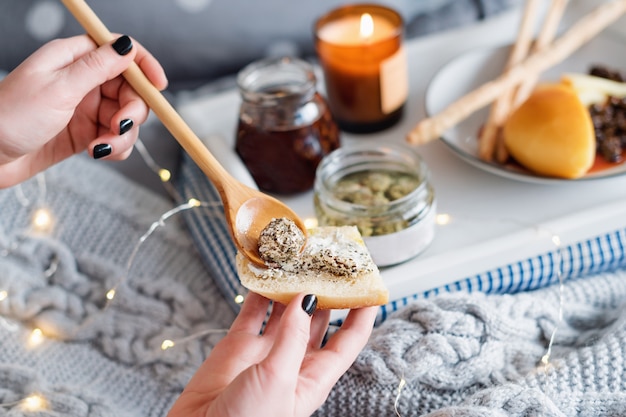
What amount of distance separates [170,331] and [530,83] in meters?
0.57

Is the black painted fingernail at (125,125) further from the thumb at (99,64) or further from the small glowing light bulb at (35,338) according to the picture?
the small glowing light bulb at (35,338)

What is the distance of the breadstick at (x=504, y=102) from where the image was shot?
86 centimetres

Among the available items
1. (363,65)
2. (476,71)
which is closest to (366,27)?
(363,65)

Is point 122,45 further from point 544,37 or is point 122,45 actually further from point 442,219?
point 544,37

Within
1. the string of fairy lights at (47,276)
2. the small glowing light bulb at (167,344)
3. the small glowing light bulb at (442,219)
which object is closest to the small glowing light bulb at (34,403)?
the string of fairy lights at (47,276)

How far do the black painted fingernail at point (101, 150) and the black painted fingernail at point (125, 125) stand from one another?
20 mm

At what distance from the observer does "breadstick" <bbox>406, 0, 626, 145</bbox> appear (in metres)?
0.83

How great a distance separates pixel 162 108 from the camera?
2.17 feet

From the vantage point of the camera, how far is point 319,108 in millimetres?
841

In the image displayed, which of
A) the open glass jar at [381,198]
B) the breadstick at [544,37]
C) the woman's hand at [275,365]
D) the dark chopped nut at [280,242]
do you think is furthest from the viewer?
the breadstick at [544,37]

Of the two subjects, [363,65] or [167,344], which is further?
[363,65]

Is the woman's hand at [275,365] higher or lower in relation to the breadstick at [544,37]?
higher

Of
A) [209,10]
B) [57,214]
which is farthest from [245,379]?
[209,10]

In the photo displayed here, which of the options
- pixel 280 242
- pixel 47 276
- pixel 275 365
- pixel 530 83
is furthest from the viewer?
pixel 530 83
